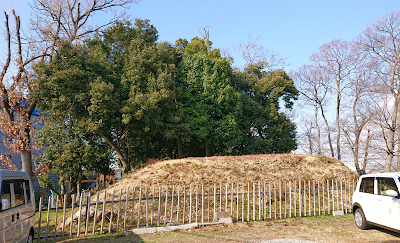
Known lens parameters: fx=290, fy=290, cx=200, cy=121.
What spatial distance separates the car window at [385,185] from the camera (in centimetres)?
793

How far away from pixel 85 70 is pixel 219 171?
11.4 meters

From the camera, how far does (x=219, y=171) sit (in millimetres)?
15336

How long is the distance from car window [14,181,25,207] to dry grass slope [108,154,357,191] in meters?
7.27

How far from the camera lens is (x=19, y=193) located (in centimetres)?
661

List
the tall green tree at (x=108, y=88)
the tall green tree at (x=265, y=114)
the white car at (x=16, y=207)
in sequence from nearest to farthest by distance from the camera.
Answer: the white car at (x=16, y=207) → the tall green tree at (x=108, y=88) → the tall green tree at (x=265, y=114)

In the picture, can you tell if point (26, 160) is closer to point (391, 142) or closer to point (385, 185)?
point (385, 185)

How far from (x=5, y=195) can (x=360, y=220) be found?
971 cm

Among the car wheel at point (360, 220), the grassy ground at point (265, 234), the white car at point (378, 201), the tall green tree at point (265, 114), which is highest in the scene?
the tall green tree at point (265, 114)

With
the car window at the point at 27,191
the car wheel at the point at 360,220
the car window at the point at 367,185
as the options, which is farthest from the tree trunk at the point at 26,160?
the car window at the point at 367,185

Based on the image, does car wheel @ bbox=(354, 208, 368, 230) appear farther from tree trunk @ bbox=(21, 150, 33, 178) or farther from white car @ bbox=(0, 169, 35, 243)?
tree trunk @ bbox=(21, 150, 33, 178)

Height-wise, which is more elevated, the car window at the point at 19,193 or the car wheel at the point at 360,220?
the car window at the point at 19,193

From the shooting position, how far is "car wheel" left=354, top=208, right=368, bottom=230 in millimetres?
8920

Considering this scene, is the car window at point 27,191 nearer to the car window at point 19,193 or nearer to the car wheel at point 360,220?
the car window at point 19,193

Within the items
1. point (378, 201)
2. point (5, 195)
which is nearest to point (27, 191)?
point (5, 195)
